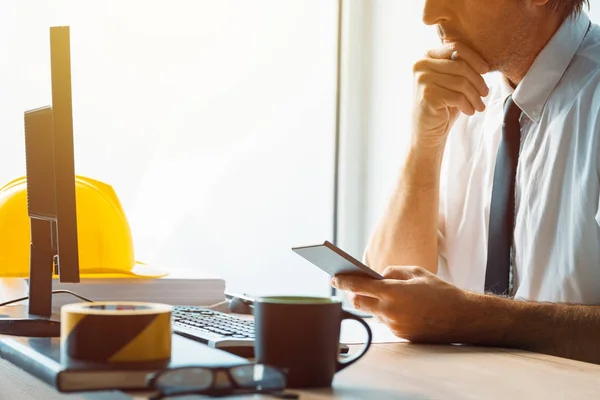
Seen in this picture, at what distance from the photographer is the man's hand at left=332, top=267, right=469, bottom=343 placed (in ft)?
4.07

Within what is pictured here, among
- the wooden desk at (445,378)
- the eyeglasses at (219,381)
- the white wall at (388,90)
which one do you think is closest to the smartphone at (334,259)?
the wooden desk at (445,378)

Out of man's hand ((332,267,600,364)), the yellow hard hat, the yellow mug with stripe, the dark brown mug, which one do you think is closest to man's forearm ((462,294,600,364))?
man's hand ((332,267,600,364))

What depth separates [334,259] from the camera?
120cm

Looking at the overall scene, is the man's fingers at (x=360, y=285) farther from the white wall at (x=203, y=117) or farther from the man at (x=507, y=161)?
the white wall at (x=203, y=117)

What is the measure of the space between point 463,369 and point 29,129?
2.53ft

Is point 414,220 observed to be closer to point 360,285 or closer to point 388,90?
point 360,285

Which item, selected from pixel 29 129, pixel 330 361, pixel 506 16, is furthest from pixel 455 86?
pixel 330 361

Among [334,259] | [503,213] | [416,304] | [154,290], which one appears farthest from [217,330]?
[503,213]

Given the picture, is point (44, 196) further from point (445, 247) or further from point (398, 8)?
point (398, 8)

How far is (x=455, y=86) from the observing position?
5.83 ft

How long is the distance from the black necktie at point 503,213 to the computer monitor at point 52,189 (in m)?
0.90

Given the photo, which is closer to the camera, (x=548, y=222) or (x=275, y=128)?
(x=548, y=222)

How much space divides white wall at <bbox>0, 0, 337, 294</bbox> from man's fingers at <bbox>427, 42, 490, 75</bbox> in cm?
156

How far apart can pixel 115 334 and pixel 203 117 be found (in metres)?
2.52
